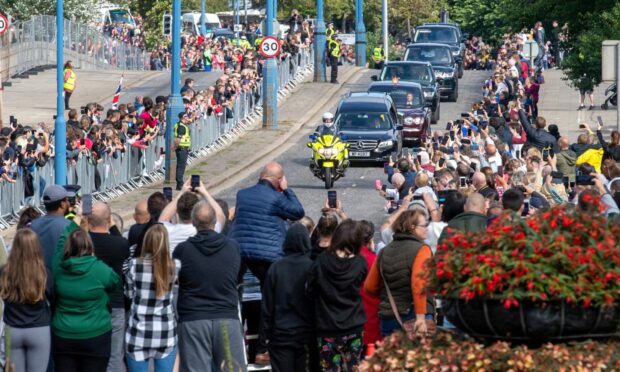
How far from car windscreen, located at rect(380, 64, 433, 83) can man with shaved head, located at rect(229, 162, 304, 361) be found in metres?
30.3

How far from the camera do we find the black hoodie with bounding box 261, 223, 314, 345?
36.0 ft

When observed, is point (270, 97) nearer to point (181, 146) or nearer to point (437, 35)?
point (181, 146)

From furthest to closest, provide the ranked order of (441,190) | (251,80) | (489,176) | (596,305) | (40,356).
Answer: (251,80), (489,176), (441,190), (40,356), (596,305)

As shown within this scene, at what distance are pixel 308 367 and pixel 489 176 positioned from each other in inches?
252

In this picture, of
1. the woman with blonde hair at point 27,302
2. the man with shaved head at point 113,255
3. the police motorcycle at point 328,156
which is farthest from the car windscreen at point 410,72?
the woman with blonde hair at point 27,302

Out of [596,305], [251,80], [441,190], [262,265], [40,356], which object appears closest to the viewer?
[596,305]

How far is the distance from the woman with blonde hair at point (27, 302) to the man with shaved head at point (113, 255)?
2.35 feet

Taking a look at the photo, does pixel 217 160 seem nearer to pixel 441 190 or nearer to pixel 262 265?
pixel 441 190

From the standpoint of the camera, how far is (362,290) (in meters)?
10.9

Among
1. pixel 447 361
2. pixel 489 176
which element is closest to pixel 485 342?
pixel 447 361

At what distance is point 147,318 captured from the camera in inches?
424

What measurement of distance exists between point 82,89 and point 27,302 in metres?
38.8

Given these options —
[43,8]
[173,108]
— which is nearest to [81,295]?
[173,108]

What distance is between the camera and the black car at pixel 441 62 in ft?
155
